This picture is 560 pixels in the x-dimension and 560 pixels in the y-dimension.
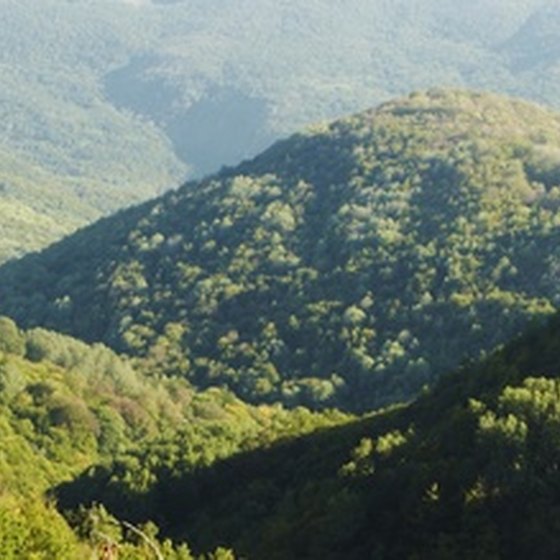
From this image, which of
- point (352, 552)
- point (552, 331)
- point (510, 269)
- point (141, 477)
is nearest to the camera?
point (352, 552)

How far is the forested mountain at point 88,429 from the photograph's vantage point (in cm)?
4573

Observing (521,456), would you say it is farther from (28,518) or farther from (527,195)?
(527,195)

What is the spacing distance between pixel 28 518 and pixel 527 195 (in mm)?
160270

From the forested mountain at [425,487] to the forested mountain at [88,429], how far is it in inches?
230

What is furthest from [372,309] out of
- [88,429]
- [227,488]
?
[227,488]

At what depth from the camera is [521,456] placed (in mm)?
48875

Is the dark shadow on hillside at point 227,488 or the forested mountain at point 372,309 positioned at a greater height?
the forested mountain at point 372,309

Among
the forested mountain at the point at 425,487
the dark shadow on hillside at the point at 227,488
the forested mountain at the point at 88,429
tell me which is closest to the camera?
the forested mountain at the point at 88,429

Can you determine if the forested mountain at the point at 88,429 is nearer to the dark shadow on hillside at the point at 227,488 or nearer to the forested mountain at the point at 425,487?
the dark shadow on hillside at the point at 227,488

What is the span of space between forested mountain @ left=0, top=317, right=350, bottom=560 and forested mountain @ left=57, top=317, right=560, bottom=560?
585 cm

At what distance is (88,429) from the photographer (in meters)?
117

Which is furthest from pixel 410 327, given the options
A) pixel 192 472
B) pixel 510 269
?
pixel 192 472

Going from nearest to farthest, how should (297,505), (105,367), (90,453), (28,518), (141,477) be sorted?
(28,518)
(297,505)
(141,477)
(90,453)
(105,367)

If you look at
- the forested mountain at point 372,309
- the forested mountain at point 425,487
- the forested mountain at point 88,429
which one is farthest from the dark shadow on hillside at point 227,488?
the forested mountain at point 372,309
